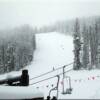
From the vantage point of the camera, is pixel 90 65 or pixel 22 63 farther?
pixel 22 63

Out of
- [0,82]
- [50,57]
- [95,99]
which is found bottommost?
[50,57]

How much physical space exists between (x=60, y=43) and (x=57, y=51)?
2203cm

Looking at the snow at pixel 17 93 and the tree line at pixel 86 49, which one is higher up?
the snow at pixel 17 93

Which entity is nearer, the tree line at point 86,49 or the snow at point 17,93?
the snow at point 17,93

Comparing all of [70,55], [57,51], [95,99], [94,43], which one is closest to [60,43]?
[57,51]

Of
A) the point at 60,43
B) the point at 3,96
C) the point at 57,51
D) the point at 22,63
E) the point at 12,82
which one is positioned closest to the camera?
the point at 3,96

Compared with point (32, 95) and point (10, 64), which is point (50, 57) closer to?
point (10, 64)

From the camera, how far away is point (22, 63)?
103250mm

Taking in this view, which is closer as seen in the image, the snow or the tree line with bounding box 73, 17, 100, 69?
the snow

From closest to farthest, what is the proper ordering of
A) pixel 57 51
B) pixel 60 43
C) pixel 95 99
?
pixel 95 99, pixel 57 51, pixel 60 43

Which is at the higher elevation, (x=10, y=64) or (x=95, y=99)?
(x=95, y=99)

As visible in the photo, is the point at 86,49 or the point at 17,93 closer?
the point at 17,93

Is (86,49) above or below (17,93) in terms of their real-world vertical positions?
below

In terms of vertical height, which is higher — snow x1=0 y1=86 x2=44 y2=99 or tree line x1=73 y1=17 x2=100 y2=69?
snow x1=0 y1=86 x2=44 y2=99
